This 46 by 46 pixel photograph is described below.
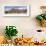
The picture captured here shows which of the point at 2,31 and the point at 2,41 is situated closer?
the point at 2,41

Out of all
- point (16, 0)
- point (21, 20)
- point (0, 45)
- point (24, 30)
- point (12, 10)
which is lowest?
point (0, 45)

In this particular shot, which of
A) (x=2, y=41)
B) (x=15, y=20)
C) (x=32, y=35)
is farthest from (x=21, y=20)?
(x=2, y=41)

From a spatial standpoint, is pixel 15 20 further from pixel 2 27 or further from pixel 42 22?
pixel 42 22

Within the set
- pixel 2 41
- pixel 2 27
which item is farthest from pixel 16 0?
pixel 2 41

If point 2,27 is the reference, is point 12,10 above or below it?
above

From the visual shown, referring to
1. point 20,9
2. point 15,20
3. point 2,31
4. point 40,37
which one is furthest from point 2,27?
point 40,37

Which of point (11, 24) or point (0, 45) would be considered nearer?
point (0, 45)

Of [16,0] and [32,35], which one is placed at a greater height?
[16,0]

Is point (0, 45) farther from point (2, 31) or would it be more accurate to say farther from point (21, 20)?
point (21, 20)
